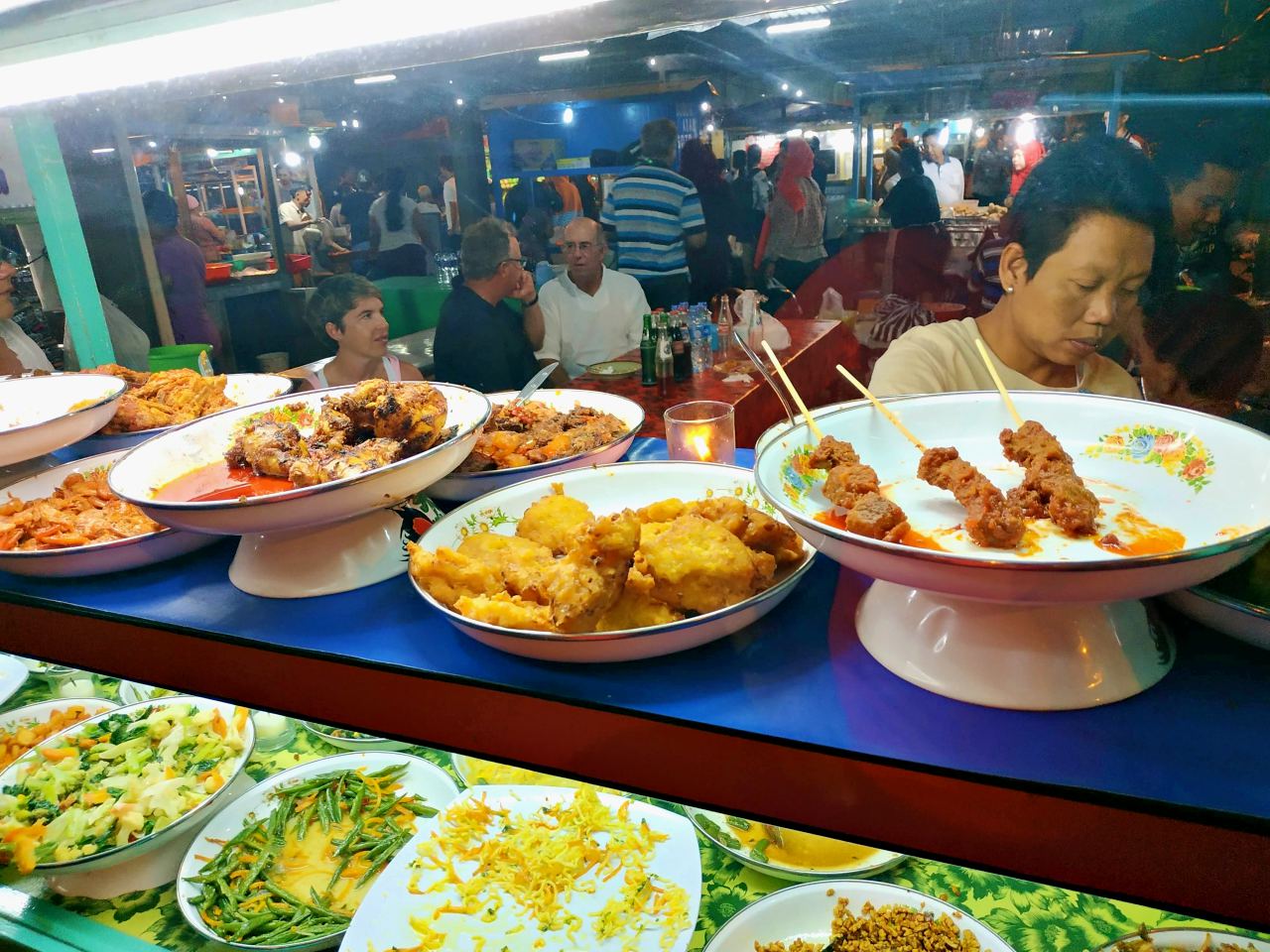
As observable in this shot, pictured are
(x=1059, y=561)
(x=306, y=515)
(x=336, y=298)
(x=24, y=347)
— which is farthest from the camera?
(x=24, y=347)

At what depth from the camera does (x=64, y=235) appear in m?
3.96

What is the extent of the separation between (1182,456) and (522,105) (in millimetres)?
2405

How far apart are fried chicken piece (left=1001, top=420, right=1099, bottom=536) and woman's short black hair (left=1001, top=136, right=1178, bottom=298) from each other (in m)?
1.09

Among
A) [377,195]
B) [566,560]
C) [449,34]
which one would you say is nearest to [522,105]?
[377,195]

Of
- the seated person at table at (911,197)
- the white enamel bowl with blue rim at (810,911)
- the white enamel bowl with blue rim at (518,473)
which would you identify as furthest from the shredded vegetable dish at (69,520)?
the seated person at table at (911,197)

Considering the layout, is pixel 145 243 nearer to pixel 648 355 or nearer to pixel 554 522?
pixel 648 355

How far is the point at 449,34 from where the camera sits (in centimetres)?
186

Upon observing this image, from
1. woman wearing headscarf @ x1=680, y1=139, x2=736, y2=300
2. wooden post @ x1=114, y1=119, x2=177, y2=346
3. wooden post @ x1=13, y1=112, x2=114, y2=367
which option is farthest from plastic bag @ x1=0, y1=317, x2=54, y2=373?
woman wearing headscarf @ x1=680, y1=139, x2=736, y2=300

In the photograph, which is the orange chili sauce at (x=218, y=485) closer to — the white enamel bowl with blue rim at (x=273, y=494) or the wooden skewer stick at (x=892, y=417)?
the white enamel bowl with blue rim at (x=273, y=494)

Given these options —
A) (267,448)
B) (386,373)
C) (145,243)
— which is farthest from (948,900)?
(145,243)

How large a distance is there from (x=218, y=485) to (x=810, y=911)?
1470mm

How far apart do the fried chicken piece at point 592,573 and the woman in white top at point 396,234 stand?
8.39 feet

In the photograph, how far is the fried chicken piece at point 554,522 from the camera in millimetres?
1413

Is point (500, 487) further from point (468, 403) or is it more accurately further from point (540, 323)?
point (540, 323)
